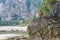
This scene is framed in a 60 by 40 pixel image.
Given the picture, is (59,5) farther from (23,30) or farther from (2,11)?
(2,11)

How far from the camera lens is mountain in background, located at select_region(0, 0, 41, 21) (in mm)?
4062

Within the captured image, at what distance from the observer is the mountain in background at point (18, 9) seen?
4.06 m

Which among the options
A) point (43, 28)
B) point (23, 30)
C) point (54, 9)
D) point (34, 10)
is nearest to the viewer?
point (43, 28)

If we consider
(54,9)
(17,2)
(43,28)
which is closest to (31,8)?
(17,2)

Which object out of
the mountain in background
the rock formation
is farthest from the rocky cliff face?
the mountain in background

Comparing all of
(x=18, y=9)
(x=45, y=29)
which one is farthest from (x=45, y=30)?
(x=18, y=9)

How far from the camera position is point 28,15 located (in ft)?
13.4

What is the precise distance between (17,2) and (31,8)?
13.3 inches

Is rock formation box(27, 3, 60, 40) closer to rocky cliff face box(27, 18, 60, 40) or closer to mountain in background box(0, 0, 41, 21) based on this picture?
rocky cliff face box(27, 18, 60, 40)

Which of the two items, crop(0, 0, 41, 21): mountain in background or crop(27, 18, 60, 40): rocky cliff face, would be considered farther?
crop(0, 0, 41, 21): mountain in background

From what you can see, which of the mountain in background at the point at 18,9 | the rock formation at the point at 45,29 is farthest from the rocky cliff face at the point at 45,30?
the mountain in background at the point at 18,9

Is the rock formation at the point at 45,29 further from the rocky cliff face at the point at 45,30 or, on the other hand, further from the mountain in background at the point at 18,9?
the mountain in background at the point at 18,9

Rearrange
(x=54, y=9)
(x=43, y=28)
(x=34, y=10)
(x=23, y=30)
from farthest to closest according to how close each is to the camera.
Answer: (x=34, y=10) < (x=23, y=30) < (x=54, y=9) < (x=43, y=28)

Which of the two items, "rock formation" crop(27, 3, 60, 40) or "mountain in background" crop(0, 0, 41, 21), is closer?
"rock formation" crop(27, 3, 60, 40)
